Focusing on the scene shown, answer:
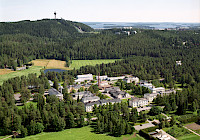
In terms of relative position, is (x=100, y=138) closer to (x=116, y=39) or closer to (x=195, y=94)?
(x=195, y=94)

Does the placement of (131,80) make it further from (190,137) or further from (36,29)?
(36,29)

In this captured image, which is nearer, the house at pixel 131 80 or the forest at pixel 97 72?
the forest at pixel 97 72

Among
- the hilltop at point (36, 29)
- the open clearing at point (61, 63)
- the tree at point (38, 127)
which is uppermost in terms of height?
the hilltop at point (36, 29)

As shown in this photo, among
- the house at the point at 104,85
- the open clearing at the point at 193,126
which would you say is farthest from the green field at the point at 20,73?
the open clearing at the point at 193,126

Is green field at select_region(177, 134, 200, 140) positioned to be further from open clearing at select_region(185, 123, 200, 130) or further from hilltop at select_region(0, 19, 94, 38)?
hilltop at select_region(0, 19, 94, 38)

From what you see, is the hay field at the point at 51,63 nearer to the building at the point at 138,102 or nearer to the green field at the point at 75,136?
the building at the point at 138,102

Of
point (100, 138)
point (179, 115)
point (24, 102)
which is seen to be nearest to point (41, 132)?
point (100, 138)

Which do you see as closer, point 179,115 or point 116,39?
point 179,115

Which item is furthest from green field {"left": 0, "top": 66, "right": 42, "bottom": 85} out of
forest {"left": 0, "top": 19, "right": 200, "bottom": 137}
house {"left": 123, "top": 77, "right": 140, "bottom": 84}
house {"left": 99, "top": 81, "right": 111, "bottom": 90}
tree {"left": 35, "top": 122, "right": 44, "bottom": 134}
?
tree {"left": 35, "top": 122, "right": 44, "bottom": 134}
